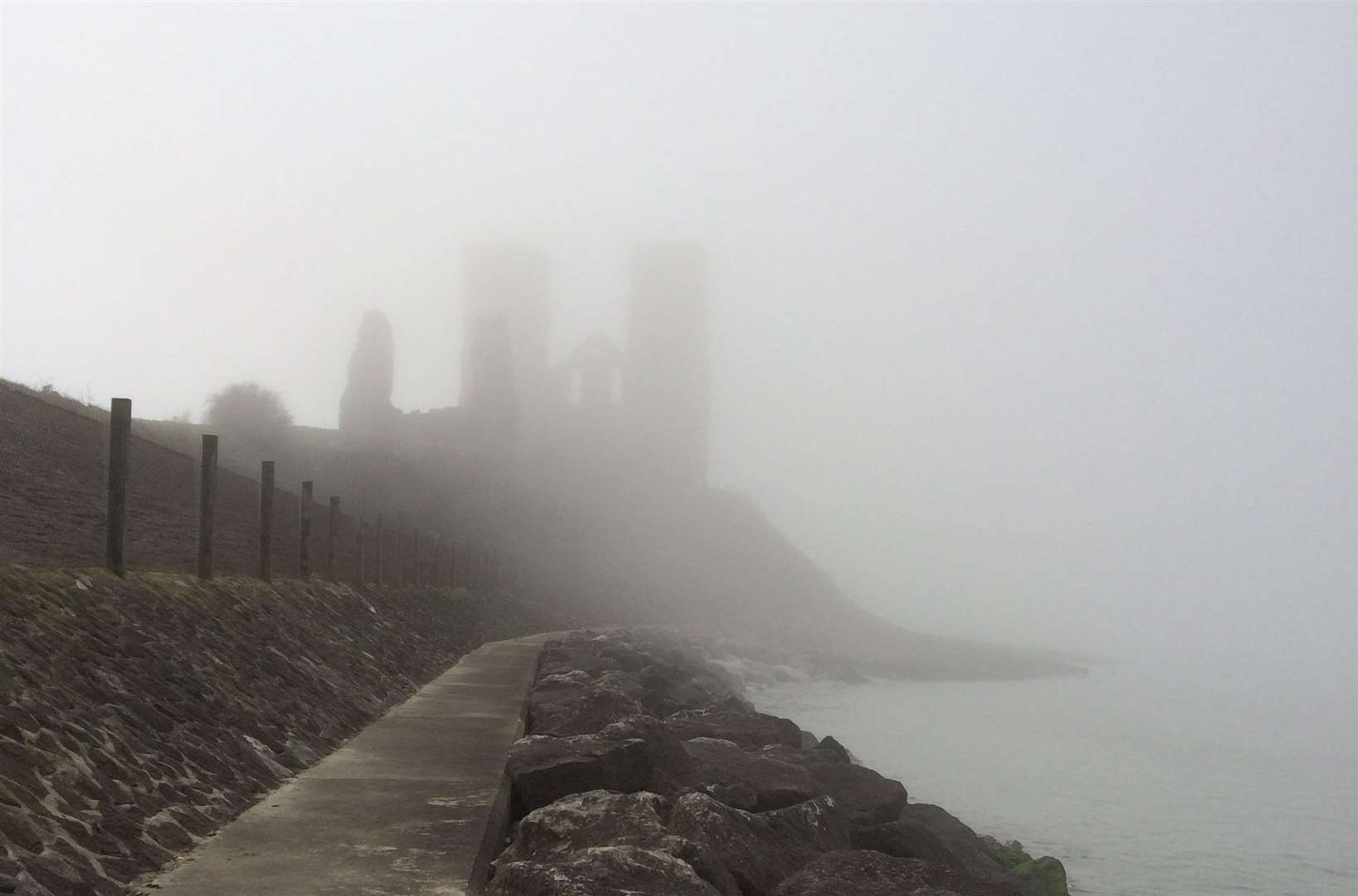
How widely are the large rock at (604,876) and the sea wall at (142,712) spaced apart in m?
1.69

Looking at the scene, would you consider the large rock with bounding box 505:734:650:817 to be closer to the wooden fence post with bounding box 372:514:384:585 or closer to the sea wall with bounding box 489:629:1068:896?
the sea wall with bounding box 489:629:1068:896

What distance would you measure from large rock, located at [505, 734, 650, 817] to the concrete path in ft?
0.58

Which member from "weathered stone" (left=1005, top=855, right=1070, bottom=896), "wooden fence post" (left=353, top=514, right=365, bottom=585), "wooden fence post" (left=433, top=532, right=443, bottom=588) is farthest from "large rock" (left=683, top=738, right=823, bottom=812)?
"wooden fence post" (left=433, top=532, right=443, bottom=588)

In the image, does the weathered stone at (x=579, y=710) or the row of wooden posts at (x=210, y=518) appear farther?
the weathered stone at (x=579, y=710)

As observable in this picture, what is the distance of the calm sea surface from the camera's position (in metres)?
24.0

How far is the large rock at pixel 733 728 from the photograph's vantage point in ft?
44.9

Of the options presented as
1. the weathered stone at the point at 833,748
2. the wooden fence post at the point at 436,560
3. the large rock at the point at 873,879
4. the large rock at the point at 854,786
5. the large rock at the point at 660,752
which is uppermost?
the wooden fence post at the point at 436,560

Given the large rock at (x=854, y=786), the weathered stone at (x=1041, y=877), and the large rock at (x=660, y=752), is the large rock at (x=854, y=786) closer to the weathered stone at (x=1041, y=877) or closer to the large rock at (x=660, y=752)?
the weathered stone at (x=1041, y=877)

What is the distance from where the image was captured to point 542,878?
5711mm

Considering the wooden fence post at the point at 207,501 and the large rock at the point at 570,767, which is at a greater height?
the wooden fence post at the point at 207,501

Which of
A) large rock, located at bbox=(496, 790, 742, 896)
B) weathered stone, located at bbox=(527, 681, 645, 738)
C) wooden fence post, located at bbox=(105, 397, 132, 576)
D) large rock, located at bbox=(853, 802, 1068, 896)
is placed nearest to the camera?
large rock, located at bbox=(496, 790, 742, 896)

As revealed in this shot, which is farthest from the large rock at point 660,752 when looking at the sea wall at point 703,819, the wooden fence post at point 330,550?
the wooden fence post at point 330,550

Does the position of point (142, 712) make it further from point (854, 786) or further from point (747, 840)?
point (854, 786)

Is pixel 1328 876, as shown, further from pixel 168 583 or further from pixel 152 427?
pixel 152 427
